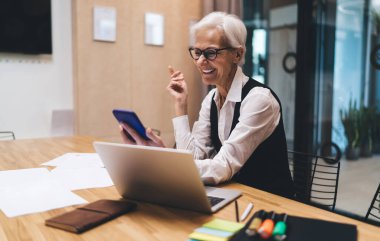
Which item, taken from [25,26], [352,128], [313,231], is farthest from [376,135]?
[25,26]

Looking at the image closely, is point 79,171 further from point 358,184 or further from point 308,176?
point 358,184

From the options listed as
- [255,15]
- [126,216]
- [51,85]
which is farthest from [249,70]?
Result: [126,216]

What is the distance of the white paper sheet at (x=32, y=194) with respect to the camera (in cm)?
101

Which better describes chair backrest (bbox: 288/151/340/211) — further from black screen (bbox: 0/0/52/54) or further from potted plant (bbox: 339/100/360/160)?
black screen (bbox: 0/0/52/54)

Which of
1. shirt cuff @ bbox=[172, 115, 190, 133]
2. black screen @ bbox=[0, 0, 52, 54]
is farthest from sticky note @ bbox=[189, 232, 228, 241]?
black screen @ bbox=[0, 0, 52, 54]

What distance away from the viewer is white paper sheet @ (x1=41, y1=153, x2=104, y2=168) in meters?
1.52

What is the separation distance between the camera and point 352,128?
308 cm

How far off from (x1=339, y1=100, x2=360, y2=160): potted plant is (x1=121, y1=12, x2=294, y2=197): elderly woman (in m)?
1.89

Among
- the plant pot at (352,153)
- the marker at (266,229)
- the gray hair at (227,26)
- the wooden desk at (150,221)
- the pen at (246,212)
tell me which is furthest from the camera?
the plant pot at (352,153)

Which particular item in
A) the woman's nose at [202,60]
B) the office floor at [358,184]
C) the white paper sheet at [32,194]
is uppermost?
the woman's nose at [202,60]

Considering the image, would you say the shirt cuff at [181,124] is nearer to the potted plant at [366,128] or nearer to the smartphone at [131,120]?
the smartphone at [131,120]

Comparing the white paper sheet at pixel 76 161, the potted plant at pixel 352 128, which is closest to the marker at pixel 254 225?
the white paper sheet at pixel 76 161

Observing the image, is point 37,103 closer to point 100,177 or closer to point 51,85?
point 51,85

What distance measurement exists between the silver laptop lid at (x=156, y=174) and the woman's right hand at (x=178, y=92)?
22.6 inches
